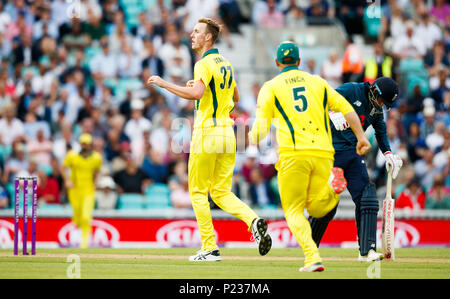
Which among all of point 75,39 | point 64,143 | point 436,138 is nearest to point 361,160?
point 436,138

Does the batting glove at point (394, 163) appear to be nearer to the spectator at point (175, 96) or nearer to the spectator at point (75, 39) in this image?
the spectator at point (175, 96)

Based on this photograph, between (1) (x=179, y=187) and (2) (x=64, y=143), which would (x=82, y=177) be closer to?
(1) (x=179, y=187)

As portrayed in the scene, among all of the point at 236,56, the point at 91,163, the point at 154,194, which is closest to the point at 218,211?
the point at 154,194

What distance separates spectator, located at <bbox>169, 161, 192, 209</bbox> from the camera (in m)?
18.2

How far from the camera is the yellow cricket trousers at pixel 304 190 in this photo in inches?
354

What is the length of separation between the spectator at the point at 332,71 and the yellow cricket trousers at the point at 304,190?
11.6m

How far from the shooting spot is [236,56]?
22.8 metres

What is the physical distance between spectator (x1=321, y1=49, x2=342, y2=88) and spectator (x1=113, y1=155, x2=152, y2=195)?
528cm

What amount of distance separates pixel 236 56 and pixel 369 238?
511 inches

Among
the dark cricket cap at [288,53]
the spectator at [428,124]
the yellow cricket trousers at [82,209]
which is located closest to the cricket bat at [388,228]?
the dark cricket cap at [288,53]

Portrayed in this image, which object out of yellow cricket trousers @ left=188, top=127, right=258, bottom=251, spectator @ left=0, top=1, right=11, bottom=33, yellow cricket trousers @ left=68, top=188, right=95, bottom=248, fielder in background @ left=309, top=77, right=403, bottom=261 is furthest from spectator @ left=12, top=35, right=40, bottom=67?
fielder in background @ left=309, top=77, right=403, bottom=261

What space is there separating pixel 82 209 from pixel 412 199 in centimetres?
695

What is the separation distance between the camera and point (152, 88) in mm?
20484
